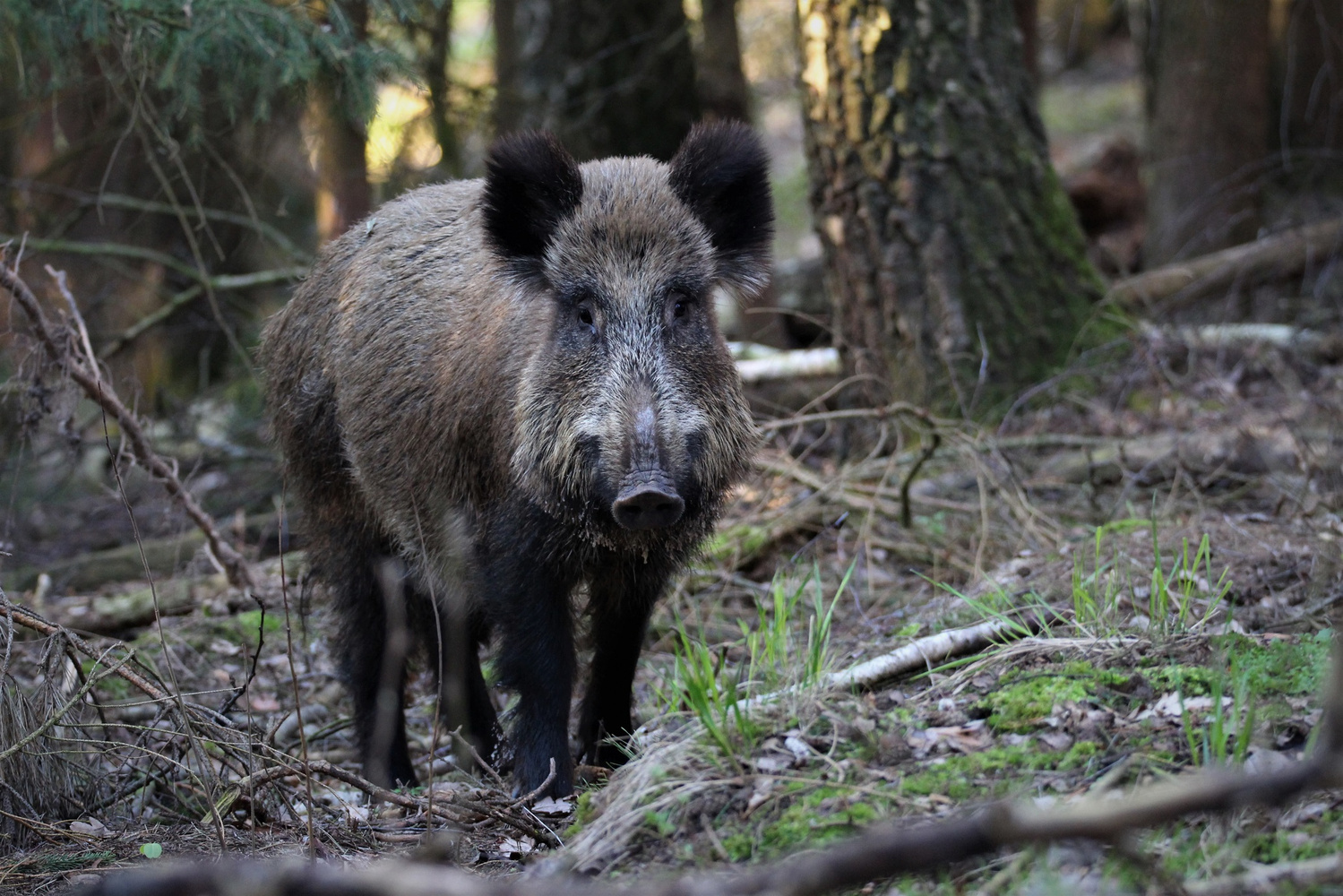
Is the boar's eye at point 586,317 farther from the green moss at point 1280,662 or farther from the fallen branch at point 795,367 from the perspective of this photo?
the fallen branch at point 795,367

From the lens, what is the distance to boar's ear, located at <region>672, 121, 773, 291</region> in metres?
4.41

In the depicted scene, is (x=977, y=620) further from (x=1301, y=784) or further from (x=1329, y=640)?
(x=1301, y=784)

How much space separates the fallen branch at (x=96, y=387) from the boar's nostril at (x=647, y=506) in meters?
2.26

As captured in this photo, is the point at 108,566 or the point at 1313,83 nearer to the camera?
the point at 108,566

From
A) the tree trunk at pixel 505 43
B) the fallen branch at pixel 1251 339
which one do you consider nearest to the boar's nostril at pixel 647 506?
the fallen branch at pixel 1251 339

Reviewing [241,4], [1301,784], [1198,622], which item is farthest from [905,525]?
[1301,784]

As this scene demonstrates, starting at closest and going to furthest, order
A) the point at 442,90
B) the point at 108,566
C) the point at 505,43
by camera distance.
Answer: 1. the point at 108,566
2. the point at 442,90
3. the point at 505,43

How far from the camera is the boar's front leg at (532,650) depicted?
422 centimetres

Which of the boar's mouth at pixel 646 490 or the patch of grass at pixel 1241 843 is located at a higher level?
the boar's mouth at pixel 646 490

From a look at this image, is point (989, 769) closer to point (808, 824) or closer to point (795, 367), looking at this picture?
point (808, 824)

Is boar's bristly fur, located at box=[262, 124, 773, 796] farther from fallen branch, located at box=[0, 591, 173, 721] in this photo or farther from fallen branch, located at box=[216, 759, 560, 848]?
fallen branch, located at box=[0, 591, 173, 721]

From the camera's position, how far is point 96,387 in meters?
5.08

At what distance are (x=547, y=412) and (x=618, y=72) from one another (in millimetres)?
6865

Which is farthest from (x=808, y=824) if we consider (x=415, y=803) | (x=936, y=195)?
(x=936, y=195)
